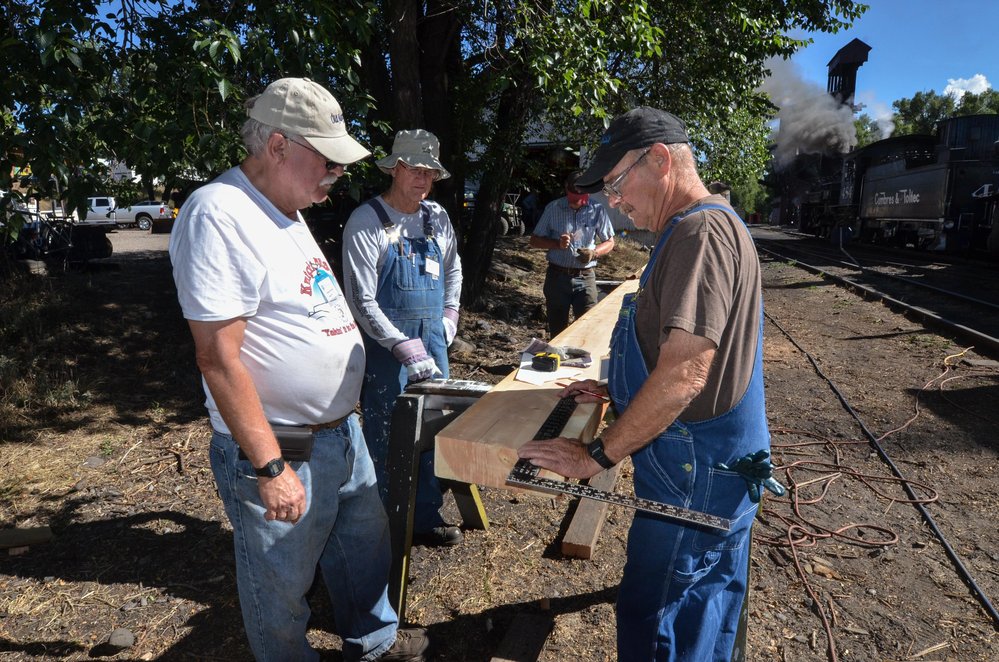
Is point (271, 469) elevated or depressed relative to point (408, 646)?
elevated

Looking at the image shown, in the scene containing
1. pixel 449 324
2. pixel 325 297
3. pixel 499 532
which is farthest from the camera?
pixel 499 532

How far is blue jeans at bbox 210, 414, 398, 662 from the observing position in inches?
83.6

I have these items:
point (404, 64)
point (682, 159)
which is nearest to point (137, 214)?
point (404, 64)

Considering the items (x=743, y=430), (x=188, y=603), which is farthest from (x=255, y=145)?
(x=188, y=603)

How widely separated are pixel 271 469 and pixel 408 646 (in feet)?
4.19

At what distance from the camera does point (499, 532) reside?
4.00 metres

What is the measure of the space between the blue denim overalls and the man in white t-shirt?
0.96m

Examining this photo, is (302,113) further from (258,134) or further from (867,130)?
(867,130)

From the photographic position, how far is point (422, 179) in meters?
3.39

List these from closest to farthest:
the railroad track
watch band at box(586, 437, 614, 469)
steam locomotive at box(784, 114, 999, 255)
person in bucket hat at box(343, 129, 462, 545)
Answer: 1. watch band at box(586, 437, 614, 469)
2. person in bucket hat at box(343, 129, 462, 545)
3. the railroad track
4. steam locomotive at box(784, 114, 999, 255)

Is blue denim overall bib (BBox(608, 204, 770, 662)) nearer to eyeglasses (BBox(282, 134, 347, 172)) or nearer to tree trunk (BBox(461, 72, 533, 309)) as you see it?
eyeglasses (BBox(282, 134, 347, 172))

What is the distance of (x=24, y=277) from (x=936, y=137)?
2644 centimetres

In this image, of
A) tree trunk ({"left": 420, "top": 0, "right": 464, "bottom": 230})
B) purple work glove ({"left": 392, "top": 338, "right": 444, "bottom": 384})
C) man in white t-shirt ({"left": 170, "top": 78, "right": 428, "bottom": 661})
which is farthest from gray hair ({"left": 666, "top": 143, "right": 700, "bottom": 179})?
tree trunk ({"left": 420, "top": 0, "right": 464, "bottom": 230})

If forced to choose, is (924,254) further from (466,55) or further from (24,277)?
(24,277)
